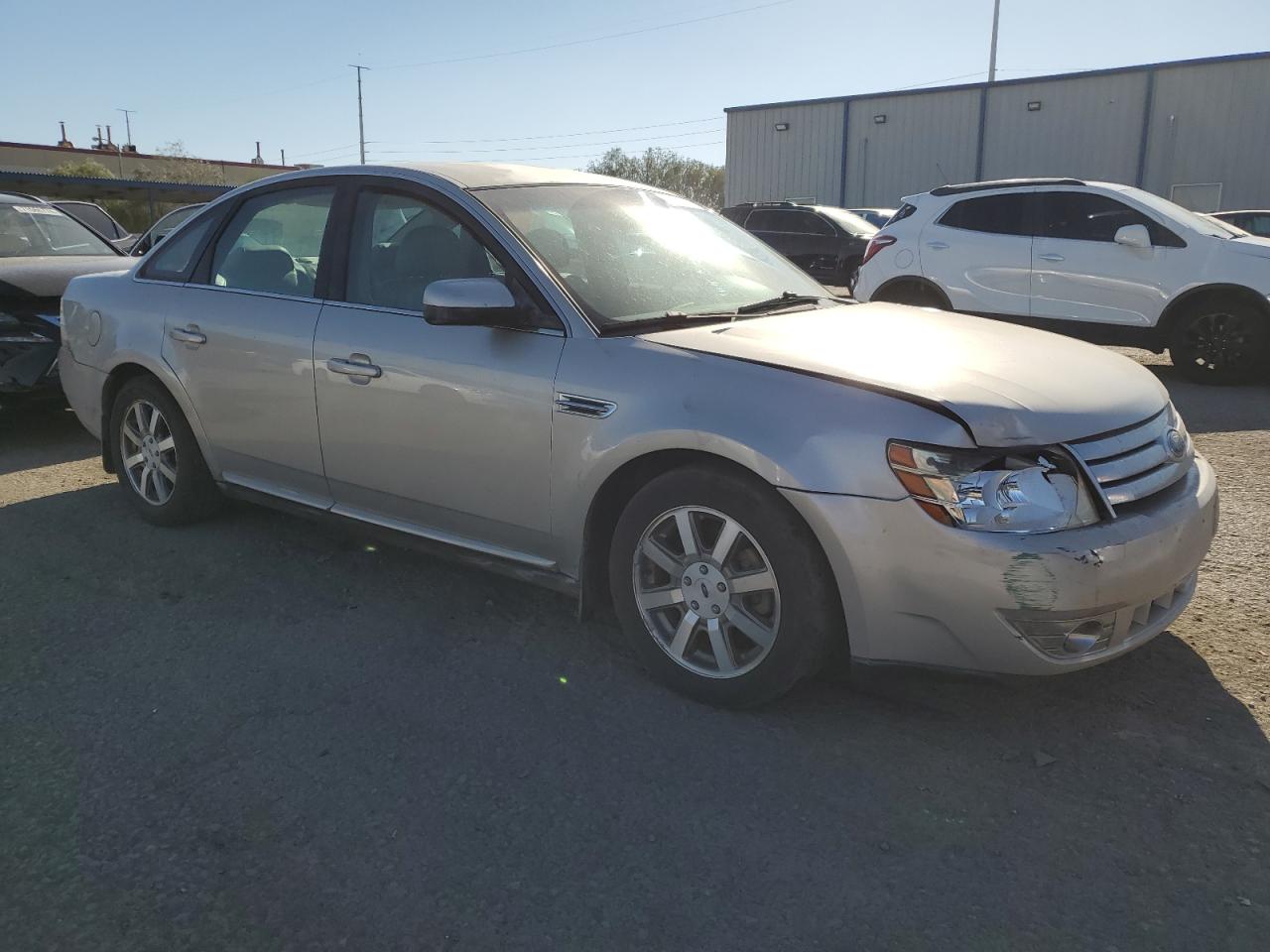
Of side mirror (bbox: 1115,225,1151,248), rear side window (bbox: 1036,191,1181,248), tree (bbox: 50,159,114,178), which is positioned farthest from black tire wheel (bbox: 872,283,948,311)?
tree (bbox: 50,159,114,178)

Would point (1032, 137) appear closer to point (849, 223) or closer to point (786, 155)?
point (786, 155)

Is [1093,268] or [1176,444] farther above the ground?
[1093,268]

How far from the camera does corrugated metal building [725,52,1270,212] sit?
1044 inches

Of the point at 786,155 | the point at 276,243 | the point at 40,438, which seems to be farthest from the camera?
the point at 786,155

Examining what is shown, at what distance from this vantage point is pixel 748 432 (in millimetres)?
2838

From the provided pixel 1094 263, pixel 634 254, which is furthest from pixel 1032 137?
pixel 634 254

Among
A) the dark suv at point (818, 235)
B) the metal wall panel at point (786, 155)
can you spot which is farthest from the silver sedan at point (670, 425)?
the metal wall panel at point (786, 155)

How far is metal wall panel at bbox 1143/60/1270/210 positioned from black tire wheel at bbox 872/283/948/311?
21223mm

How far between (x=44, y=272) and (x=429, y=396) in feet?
16.0

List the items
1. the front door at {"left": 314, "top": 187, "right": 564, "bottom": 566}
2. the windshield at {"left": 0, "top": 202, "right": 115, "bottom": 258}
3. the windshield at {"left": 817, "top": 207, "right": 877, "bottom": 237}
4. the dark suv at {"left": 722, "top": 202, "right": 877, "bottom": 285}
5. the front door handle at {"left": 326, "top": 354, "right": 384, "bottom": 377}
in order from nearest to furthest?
1. the front door at {"left": 314, "top": 187, "right": 564, "bottom": 566}
2. the front door handle at {"left": 326, "top": 354, "right": 384, "bottom": 377}
3. the windshield at {"left": 0, "top": 202, "right": 115, "bottom": 258}
4. the dark suv at {"left": 722, "top": 202, "right": 877, "bottom": 285}
5. the windshield at {"left": 817, "top": 207, "right": 877, "bottom": 237}

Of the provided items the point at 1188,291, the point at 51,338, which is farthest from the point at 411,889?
the point at 1188,291

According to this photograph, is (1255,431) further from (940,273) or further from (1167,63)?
(1167,63)

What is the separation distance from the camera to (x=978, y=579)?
8.47 feet

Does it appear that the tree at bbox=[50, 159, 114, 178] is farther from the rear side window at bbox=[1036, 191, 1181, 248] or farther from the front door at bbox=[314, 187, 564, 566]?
the front door at bbox=[314, 187, 564, 566]
